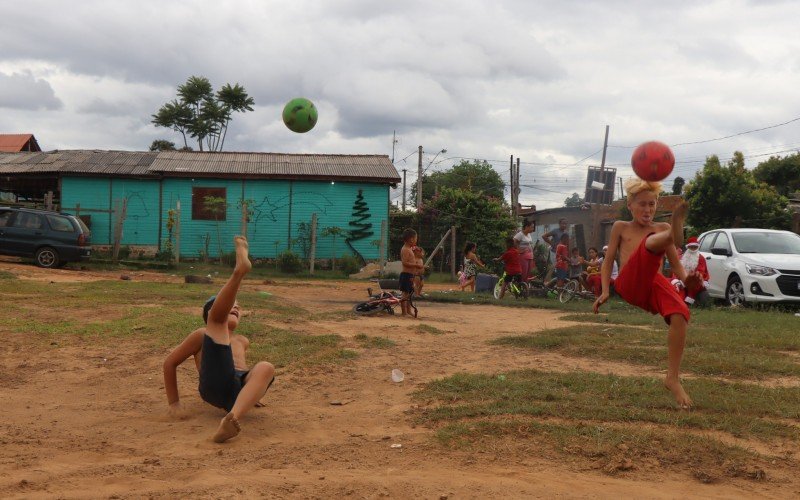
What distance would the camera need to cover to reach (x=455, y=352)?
25.2 ft

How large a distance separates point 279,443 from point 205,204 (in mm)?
22126

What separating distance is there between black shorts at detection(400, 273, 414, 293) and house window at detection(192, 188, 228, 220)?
601 inches

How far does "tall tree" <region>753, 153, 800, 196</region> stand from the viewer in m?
31.9

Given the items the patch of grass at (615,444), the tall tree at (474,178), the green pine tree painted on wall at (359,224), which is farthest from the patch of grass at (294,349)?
the tall tree at (474,178)

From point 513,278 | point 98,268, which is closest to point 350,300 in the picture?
point 513,278

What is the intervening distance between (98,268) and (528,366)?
56.9 ft

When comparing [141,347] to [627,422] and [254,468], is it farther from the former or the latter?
[627,422]

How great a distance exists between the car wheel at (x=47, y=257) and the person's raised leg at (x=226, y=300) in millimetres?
16755

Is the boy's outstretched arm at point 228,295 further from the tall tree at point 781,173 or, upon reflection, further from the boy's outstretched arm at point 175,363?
the tall tree at point 781,173

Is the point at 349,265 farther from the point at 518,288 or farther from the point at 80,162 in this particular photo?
the point at 80,162

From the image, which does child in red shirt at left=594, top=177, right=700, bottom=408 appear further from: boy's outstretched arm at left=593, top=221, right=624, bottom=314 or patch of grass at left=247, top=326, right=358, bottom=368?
patch of grass at left=247, top=326, right=358, bottom=368

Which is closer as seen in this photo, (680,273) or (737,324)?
(680,273)

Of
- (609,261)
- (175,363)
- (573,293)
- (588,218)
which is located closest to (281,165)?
(573,293)

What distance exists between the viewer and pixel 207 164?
1038 inches
